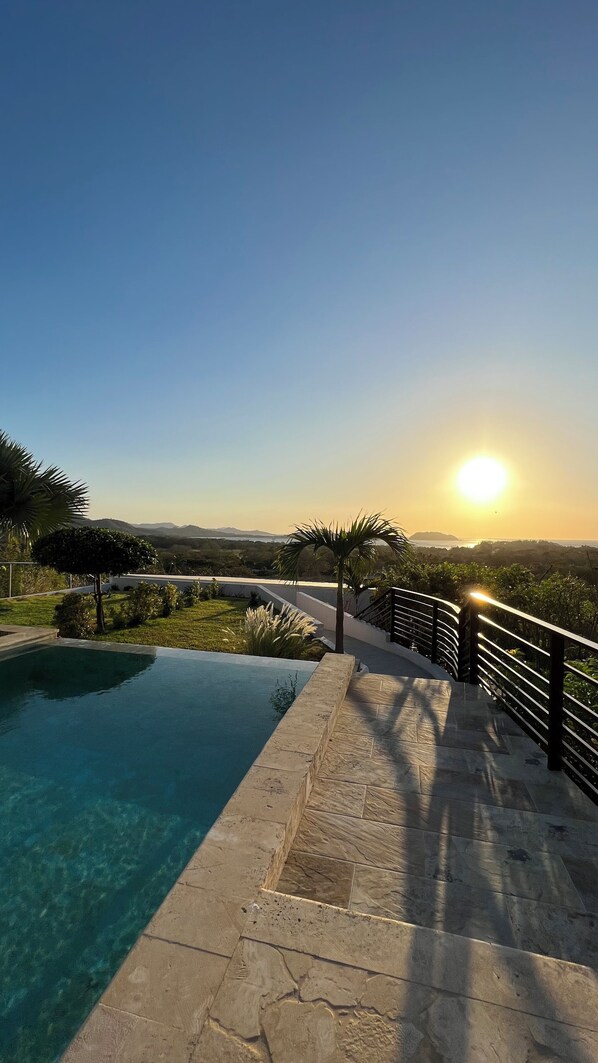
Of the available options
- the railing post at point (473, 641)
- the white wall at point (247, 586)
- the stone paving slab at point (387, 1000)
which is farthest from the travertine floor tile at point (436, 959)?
the white wall at point (247, 586)

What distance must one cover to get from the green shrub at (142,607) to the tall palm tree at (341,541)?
458cm

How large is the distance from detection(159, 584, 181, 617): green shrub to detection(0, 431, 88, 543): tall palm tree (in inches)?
136

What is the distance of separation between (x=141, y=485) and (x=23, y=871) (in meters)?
20.3

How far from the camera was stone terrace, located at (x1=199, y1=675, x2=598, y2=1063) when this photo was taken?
45.9 inches

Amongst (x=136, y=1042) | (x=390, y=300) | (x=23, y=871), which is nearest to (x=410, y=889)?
(x=136, y=1042)

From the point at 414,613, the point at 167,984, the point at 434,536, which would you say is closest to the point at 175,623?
the point at 414,613

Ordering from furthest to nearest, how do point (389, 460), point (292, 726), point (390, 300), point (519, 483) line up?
point (389, 460) → point (519, 483) → point (390, 300) → point (292, 726)

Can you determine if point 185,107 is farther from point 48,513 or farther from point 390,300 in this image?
point 48,513

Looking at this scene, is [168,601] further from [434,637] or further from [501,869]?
[501,869]

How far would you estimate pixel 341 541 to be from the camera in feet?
23.8

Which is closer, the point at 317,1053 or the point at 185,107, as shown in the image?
the point at 317,1053

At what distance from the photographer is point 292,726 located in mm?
3176

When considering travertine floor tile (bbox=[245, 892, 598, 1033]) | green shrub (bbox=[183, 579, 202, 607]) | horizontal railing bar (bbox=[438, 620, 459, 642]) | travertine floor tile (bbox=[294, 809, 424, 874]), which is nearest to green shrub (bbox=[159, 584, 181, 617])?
green shrub (bbox=[183, 579, 202, 607])

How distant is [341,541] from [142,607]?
560 centimetres
